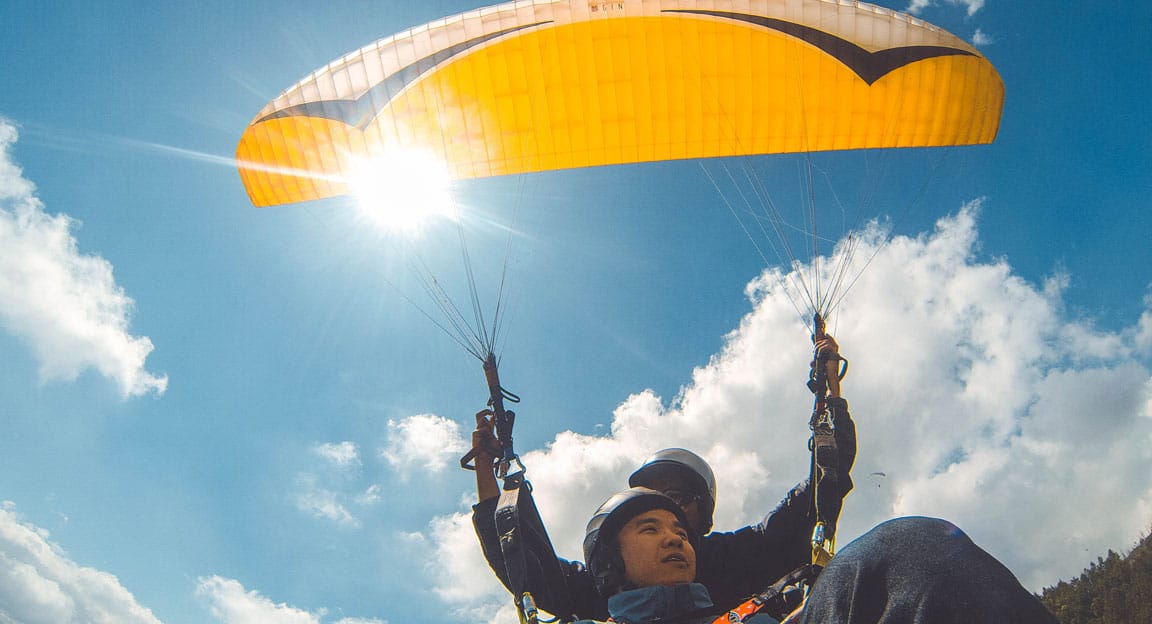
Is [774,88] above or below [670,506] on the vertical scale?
above

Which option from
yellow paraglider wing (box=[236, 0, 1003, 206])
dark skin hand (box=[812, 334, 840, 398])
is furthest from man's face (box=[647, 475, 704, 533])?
yellow paraglider wing (box=[236, 0, 1003, 206])

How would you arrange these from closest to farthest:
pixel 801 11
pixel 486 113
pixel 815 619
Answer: pixel 815 619, pixel 801 11, pixel 486 113

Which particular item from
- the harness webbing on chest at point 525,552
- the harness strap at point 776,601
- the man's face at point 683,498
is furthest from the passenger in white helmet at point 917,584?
the man's face at point 683,498

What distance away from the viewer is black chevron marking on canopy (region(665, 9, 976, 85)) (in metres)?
8.12

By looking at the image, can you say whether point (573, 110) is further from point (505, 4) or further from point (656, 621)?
point (656, 621)

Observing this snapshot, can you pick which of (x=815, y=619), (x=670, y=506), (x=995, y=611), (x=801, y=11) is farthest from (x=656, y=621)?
(x=801, y=11)

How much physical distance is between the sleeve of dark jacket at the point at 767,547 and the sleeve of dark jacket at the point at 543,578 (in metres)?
0.73

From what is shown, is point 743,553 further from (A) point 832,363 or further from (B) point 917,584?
(B) point 917,584

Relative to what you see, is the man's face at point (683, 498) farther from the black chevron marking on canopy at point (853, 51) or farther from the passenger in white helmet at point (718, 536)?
the black chevron marking on canopy at point (853, 51)

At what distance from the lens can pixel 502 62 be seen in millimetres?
8281

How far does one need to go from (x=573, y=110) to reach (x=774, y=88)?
8.63ft

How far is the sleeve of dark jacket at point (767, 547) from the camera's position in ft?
13.7

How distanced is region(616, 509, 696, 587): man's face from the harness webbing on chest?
3.50 feet

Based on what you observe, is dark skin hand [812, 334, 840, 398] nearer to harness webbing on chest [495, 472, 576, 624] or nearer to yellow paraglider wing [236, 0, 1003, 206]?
harness webbing on chest [495, 472, 576, 624]
